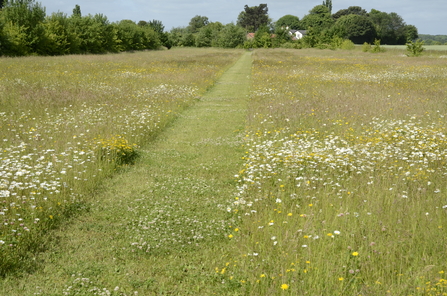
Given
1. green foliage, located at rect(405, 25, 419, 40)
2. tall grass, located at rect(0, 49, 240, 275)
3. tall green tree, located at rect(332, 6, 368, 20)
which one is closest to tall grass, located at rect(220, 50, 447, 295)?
tall grass, located at rect(0, 49, 240, 275)

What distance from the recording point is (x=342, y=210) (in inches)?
214

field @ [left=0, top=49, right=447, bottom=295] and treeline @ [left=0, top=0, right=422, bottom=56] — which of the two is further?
treeline @ [left=0, top=0, right=422, bottom=56]

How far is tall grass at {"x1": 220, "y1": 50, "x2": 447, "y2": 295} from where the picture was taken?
4031 millimetres

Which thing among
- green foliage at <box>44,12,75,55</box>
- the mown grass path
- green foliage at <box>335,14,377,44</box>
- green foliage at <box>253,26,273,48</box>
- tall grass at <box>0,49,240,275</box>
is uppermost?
green foliage at <box>335,14,377,44</box>

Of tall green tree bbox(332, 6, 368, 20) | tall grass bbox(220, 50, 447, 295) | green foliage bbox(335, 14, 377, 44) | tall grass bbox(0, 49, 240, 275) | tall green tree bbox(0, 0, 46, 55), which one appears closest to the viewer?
tall grass bbox(220, 50, 447, 295)

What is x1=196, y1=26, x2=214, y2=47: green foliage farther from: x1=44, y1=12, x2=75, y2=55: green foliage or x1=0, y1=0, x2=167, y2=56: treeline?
x1=44, y1=12, x2=75, y2=55: green foliage

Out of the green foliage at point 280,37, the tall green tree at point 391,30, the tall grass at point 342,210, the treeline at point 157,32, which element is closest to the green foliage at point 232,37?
the treeline at point 157,32

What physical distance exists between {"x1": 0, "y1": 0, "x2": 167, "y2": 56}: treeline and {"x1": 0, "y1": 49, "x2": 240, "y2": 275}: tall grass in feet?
72.8

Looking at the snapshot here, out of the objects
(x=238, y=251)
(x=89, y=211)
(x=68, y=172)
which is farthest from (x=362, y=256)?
(x=68, y=172)

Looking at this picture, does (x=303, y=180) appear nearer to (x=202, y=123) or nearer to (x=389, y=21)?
(x=202, y=123)

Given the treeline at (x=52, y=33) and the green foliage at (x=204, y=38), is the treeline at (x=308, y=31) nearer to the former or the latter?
the green foliage at (x=204, y=38)

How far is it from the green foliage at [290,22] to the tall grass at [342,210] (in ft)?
514

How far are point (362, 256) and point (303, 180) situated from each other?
272 centimetres

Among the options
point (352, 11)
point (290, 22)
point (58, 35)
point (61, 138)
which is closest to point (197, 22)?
point (290, 22)
